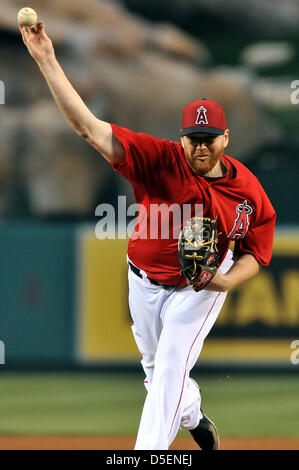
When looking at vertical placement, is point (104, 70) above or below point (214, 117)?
above

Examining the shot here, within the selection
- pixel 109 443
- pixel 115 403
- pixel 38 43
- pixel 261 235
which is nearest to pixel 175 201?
pixel 261 235

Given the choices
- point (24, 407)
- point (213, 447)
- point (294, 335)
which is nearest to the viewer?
point (213, 447)

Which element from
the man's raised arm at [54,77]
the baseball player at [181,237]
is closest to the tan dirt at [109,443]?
the baseball player at [181,237]

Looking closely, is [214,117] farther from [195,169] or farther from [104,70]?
[104,70]

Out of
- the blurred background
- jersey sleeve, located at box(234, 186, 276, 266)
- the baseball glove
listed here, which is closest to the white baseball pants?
jersey sleeve, located at box(234, 186, 276, 266)

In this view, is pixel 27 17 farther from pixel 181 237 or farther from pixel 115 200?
pixel 115 200

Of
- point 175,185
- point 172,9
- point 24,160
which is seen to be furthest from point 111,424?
point 172,9

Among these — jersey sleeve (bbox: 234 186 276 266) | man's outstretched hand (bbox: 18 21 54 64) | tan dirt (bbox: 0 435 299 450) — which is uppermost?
man's outstretched hand (bbox: 18 21 54 64)

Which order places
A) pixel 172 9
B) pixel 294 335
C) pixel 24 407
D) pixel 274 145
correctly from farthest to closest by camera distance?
1. pixel 172 9
2. pixel 274 145
3. pixel 294 335
4. pixel 24 407

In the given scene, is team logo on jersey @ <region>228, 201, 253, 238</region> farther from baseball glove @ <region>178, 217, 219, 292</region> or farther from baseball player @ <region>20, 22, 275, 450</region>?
baseball glove @ <region>178, 217, 219, 292</region>
